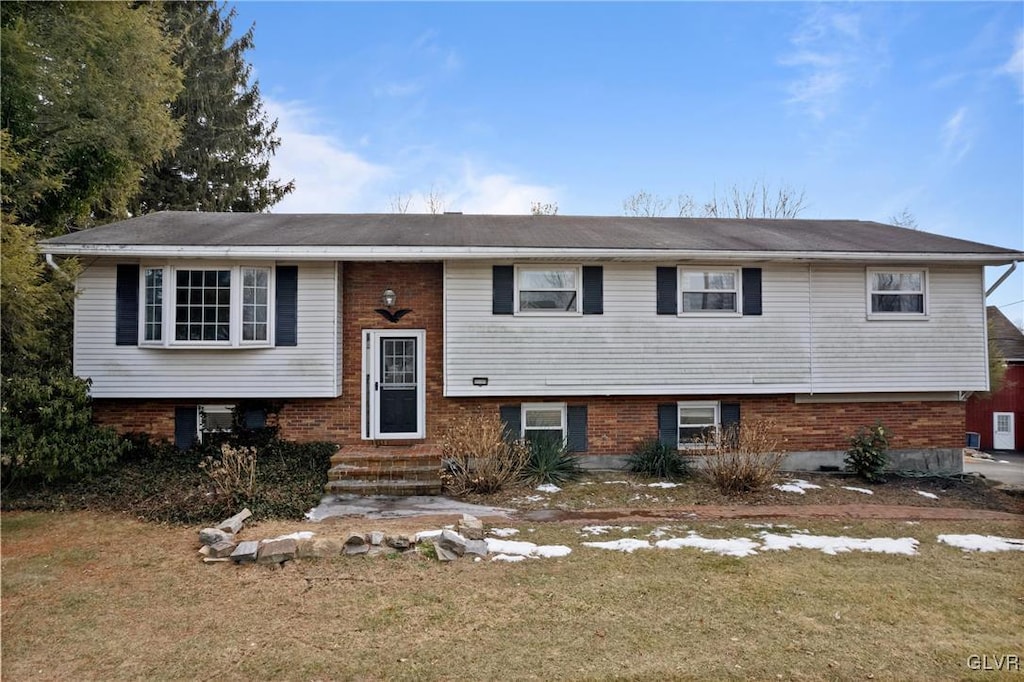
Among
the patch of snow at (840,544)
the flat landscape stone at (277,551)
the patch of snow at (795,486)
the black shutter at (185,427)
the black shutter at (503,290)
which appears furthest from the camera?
the black shutter at (503,290)

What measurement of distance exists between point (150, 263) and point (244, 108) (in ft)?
48.8

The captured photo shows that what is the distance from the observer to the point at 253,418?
9078mm

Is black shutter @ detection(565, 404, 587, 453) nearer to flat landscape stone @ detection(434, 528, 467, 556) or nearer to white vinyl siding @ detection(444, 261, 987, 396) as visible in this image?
white vinyl siding @ detection(444, 261, 987, 396)

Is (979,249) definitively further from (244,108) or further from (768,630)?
(244,108)

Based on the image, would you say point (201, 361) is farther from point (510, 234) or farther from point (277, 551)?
point (510, 234)

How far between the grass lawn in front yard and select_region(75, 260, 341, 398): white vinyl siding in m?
3.18

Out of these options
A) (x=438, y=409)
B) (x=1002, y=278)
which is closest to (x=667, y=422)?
(x=438, y=409)

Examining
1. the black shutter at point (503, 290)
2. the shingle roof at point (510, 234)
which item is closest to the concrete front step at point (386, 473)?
the black shutter at point (503, 290)

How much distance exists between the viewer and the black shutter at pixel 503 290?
29.9ft

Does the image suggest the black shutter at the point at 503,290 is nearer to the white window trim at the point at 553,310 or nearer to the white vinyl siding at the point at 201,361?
the white window trim at the point at 553,310

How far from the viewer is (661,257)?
29.6 ft

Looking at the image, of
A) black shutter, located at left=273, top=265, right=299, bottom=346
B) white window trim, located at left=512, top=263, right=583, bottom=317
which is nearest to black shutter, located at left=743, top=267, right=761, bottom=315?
white window trim, located at left=512, top=263, right=583, bottom=317

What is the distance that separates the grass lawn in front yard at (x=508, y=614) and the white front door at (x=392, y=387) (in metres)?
3.69

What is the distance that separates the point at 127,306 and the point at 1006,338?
78.3 ft
